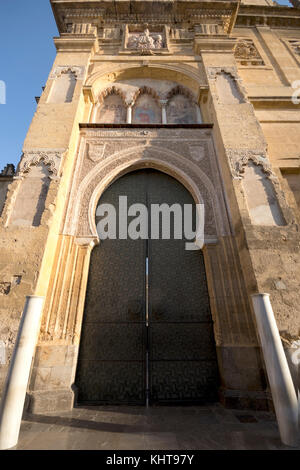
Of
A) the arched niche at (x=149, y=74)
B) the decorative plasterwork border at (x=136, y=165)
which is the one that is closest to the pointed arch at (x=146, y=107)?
the arched niche at (x=149, y=74)

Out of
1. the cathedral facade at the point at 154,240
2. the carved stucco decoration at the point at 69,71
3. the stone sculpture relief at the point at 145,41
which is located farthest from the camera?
the stone sculpture relief at the point at 145,41

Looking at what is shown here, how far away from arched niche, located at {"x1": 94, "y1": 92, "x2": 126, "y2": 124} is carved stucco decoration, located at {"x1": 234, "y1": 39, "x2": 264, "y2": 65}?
14.5 feet

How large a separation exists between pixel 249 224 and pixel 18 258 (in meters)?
3.41

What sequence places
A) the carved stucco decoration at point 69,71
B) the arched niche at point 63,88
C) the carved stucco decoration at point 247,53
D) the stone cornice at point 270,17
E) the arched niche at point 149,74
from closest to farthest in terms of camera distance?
1. the arched niche at point 63,88
2. the carved stucco decoration at point 69,71
3. the arched niche at point 149,74
4. the carved stucco decoration at point 247,53
5. the stone cornice at point 270,17

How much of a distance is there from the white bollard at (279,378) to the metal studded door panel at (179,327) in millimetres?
1291

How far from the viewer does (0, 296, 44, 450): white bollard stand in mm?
1753

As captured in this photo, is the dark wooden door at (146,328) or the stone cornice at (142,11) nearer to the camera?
the dark wooden door at (146,328)

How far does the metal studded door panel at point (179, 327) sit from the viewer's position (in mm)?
2990

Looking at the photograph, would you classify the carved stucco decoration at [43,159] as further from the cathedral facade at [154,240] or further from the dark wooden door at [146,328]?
the dark wooden door at [146,328]

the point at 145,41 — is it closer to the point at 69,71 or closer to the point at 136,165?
the point at 69,71

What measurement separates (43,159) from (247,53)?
785cm

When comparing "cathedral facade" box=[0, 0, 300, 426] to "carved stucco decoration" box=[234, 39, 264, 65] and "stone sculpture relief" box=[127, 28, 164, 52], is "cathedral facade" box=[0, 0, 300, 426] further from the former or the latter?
"carved stucco decoration" box=[234, 39, 264, 65]

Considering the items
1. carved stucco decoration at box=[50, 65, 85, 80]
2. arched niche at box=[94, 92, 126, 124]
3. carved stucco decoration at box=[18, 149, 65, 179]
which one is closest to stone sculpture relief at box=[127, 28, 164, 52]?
arched niche at box=[94, 92, 126, 124]
